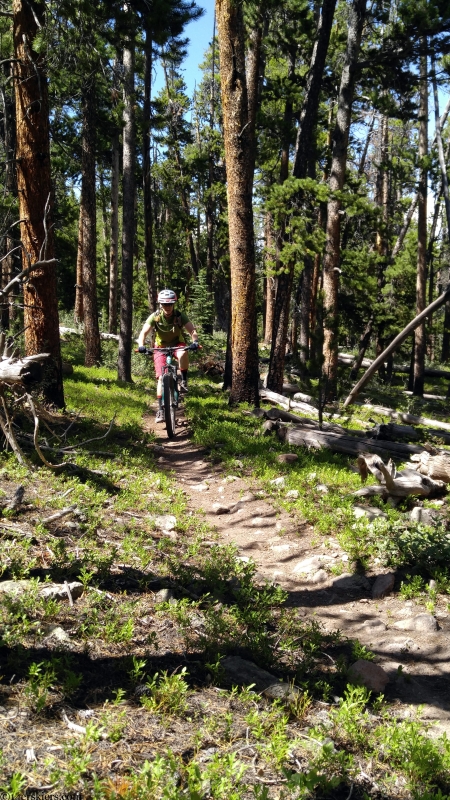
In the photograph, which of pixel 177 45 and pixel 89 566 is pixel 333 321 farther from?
pixel 177 45

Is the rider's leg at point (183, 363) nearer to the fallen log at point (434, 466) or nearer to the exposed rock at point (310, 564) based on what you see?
the fallen log at point (434, 466)

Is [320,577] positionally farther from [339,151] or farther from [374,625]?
[339,151]

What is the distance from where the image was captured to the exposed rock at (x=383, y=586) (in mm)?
4863

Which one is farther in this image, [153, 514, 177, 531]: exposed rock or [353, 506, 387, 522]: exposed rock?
[353, 506, 387, 522]: exposed rock

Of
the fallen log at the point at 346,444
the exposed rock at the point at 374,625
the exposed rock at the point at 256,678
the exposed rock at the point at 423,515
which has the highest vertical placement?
the fallen log at the point at 346,444

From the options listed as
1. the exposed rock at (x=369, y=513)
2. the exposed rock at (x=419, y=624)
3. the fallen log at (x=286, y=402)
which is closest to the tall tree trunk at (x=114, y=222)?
the fallen log at (x=286, y=402)

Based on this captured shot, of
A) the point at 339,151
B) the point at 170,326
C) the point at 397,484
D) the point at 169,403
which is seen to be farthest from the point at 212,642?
the point at 339,151

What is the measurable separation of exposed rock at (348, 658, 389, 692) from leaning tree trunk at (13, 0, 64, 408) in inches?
245

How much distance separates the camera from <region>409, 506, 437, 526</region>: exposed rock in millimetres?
5984

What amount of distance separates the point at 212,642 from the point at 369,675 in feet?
3.44

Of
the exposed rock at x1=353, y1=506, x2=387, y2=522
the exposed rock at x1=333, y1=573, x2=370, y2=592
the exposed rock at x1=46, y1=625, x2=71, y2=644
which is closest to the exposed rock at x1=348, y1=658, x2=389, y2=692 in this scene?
the exposed rock at x1=333, y1=573, x2=370, y2=592

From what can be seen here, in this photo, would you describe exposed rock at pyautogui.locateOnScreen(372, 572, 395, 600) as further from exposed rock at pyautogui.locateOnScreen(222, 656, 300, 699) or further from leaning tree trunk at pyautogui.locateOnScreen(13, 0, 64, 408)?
leaning tree trunk at pyautogui.locateOnScreen(13, 0, 64, 408)

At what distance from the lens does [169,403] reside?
930 centimetres

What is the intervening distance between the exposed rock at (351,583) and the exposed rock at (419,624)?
57 centimetres
